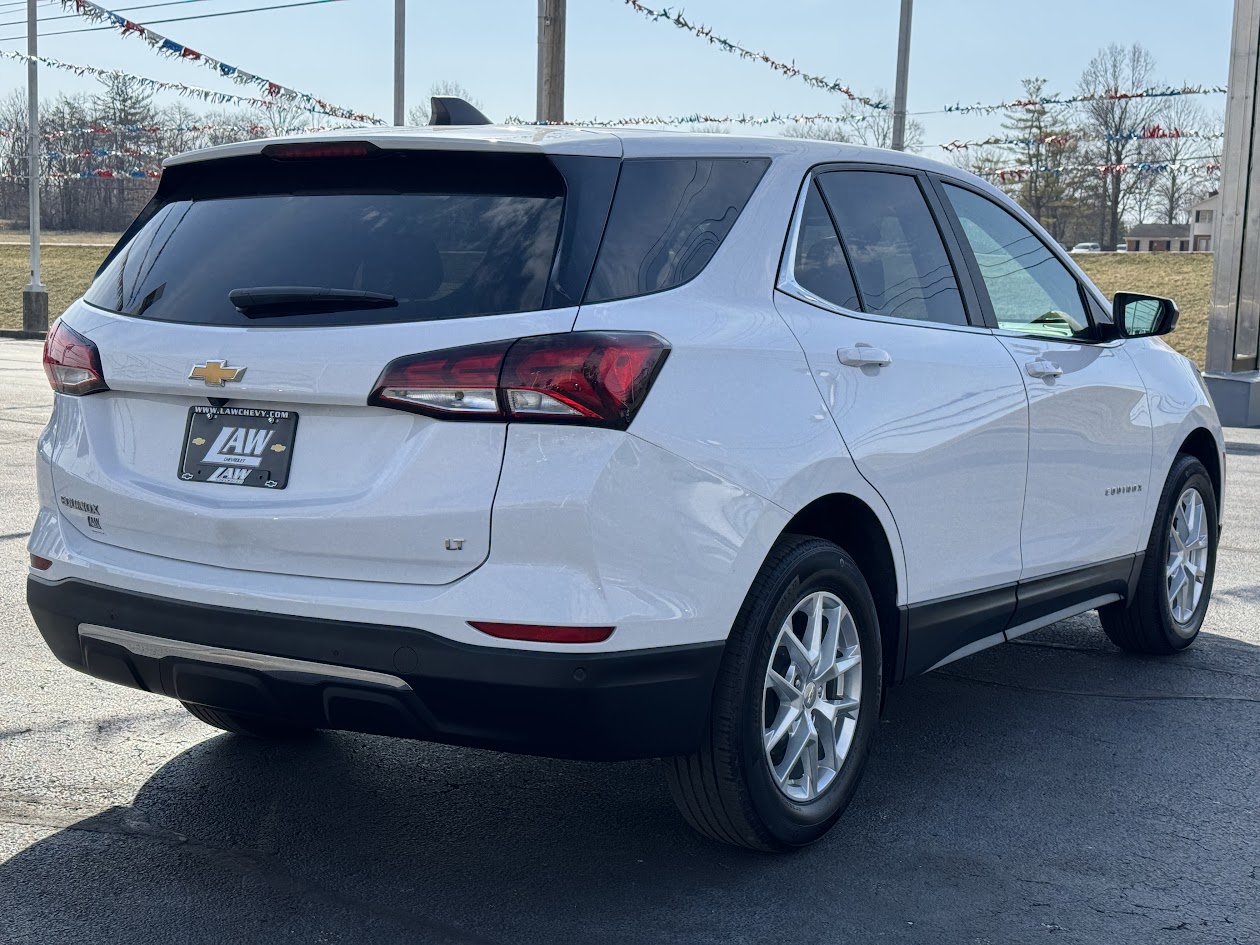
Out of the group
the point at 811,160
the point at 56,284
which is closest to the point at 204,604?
the point at 811,160

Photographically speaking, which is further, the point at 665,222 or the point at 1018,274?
the point at 1018,274

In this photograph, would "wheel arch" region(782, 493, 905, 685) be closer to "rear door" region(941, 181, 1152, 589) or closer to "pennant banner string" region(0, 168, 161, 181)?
"rear door" region(941, 181, 1152, 589)

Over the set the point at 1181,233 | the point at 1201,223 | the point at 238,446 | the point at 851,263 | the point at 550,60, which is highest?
the point at 1201,223

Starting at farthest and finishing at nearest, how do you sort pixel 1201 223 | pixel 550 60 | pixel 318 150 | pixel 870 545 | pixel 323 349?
pixel 1201 223 → pixel 550 60 → pixel 870 545 → pixel 318 150 → pixel 323 349

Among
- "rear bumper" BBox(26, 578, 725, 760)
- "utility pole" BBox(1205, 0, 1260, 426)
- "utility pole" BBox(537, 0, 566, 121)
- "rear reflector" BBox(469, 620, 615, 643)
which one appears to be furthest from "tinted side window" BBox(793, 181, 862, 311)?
"utility pole" BBox(537, 0, 566, 121)

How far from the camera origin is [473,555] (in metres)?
3.16

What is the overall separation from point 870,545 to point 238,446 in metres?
1.66

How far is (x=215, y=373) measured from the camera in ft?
11.1

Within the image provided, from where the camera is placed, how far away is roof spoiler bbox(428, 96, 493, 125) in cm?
419

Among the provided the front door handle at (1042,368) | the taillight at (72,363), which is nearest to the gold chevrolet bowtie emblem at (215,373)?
the taillight at (72,363)

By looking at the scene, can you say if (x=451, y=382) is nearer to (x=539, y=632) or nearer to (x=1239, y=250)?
(x=539, y=632)

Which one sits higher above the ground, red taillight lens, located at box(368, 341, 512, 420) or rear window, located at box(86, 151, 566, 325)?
rear window, located at box(86, 151, 566, 325)

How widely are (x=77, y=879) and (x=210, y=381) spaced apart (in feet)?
3.90

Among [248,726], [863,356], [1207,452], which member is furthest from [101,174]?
[863,356]
